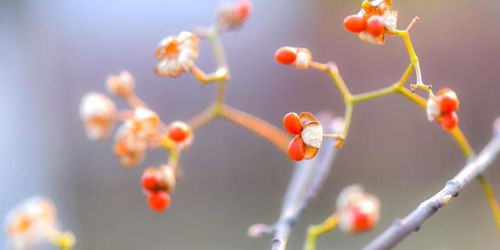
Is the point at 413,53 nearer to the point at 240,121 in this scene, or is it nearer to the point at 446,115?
the point at 446,115

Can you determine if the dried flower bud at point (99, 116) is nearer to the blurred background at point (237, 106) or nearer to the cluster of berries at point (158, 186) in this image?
the cluster of berries at point (158, 186)

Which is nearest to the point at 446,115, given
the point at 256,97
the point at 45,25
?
the point at 256,97

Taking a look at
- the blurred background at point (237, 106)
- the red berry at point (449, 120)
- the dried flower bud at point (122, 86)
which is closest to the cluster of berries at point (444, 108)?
the red berry at point (449, 120)

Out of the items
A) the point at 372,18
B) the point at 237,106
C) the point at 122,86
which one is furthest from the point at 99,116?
the point at 237,106

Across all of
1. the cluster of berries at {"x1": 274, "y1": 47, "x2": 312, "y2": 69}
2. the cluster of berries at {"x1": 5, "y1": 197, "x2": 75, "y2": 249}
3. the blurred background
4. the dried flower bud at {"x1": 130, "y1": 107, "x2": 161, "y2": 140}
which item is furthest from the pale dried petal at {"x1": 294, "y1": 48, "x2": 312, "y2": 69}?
the blurred background

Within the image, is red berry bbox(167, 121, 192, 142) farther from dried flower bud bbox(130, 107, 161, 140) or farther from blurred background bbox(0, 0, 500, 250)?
blurred background bbox(0, 0, 500, 250)

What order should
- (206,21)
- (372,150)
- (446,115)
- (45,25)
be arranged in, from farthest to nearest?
(45,25), (206,21), (372,150), (446,115)
